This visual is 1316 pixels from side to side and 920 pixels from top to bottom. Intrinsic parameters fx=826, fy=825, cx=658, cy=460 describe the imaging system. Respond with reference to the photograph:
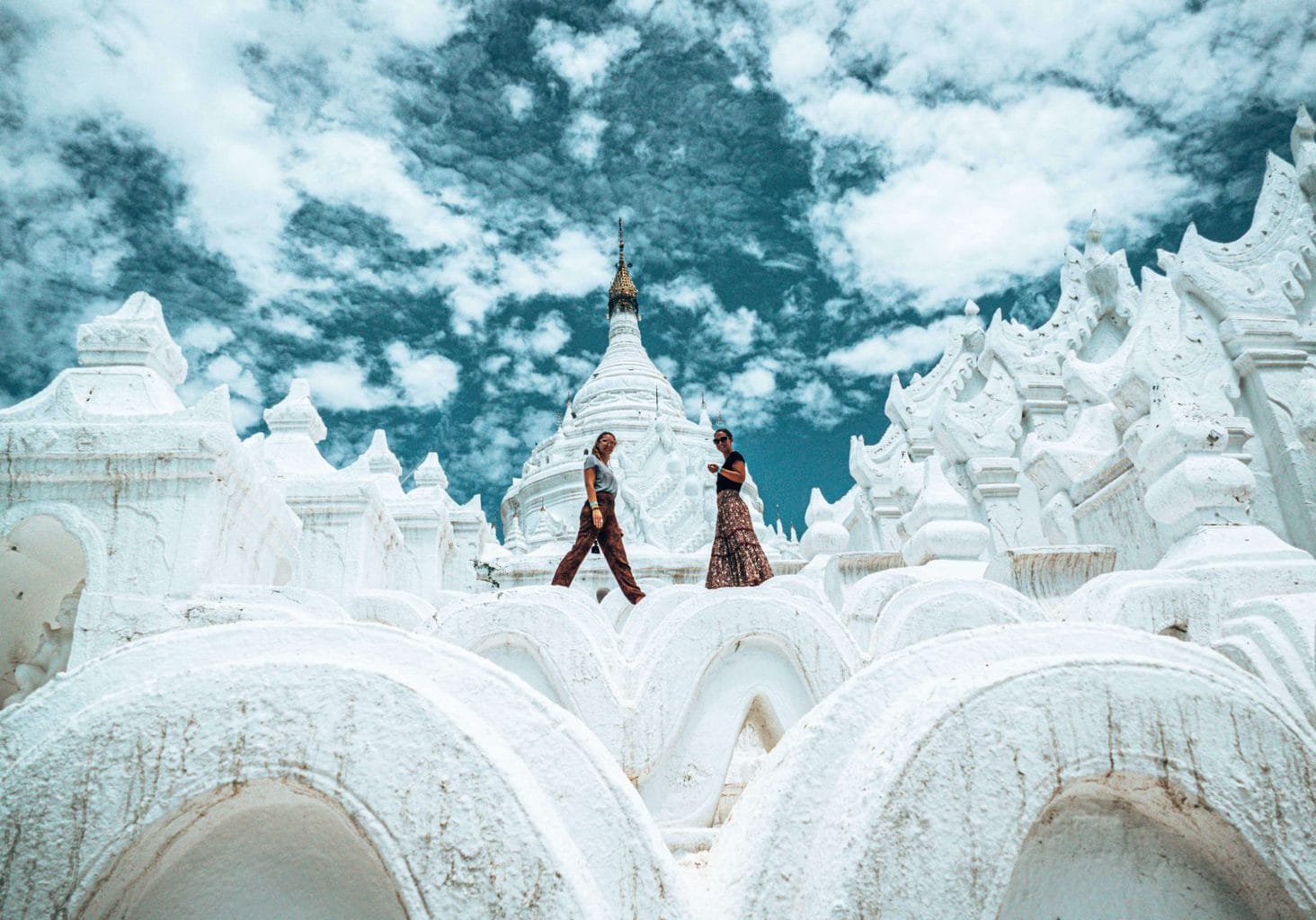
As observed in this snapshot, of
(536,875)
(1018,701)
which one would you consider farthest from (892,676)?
(536,875)

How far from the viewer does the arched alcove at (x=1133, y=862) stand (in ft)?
4.80

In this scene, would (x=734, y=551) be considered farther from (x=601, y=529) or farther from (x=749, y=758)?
(x=749, y=758)

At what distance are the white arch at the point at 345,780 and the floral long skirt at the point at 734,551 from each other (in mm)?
6041

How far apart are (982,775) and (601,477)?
684 centimetres

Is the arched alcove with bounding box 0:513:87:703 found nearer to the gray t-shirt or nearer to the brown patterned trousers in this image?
the brown patterned trousers

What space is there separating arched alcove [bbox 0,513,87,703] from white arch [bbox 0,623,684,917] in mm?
4598

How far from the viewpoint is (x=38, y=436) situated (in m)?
5.30

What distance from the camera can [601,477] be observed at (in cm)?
812

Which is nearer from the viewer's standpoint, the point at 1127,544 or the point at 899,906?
the point at 899,906

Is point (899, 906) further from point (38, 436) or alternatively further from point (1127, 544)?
Answer: point (1127, 544)

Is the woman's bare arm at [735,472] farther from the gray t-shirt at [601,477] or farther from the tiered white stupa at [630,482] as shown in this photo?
the tiered white stupa at [630,482]

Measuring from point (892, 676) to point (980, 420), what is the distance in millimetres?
10197

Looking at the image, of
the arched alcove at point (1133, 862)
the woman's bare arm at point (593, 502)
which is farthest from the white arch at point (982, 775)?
the woman's bare arm at point (593, 502)

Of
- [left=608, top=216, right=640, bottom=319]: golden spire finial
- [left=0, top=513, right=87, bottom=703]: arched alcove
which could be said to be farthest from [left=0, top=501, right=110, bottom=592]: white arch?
[left=608, top=216, right=640, bottom=319]: golden spire finial
